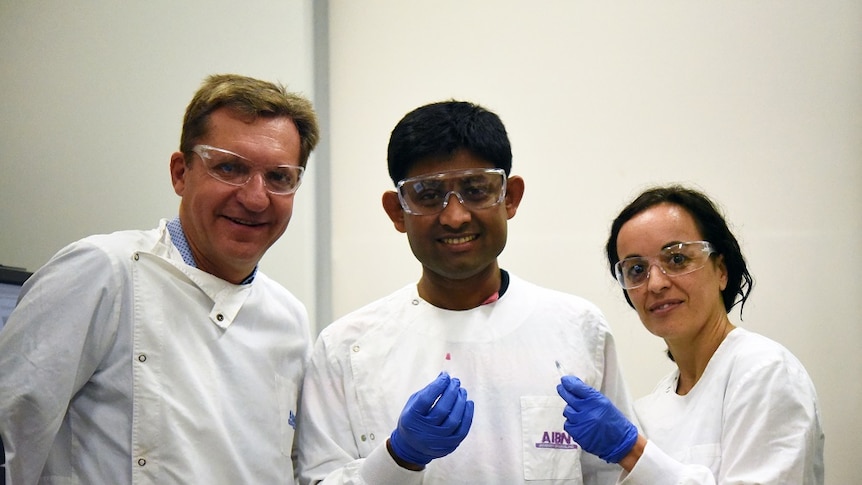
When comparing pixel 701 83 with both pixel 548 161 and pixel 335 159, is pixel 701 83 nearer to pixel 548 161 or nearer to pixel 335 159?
pixel 548 161

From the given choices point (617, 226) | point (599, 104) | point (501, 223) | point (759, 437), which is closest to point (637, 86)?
point (599, 104)

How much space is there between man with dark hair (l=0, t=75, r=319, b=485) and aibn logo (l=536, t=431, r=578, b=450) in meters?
0.61

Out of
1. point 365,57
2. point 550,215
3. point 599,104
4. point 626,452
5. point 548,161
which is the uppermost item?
point 365,57

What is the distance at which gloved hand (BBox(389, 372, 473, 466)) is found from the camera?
4.36ft

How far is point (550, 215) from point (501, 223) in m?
1.28

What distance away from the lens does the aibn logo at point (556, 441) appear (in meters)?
1.49

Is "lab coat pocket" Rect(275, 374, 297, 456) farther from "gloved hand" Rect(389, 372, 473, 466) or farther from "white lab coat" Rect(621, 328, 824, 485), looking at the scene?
"white lab coat" Rect(621, 328, 824, 485)

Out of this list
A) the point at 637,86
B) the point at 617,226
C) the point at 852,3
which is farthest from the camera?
the point at 637,86

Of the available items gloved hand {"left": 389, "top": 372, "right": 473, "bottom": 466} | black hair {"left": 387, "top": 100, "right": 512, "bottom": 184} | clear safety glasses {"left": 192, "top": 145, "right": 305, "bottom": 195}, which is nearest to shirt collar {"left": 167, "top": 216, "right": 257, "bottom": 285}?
clear safety glasses {"left": 192, "top": 145, "right": 305, "bottom": 195}

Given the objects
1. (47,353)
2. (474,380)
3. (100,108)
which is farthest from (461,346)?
(100,108)

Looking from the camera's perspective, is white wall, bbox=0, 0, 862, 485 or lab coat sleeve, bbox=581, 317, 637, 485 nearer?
lab coat sleeve, bbox=581, 317, 637, 485

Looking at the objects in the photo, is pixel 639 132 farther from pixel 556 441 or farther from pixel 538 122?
pixel 556 441

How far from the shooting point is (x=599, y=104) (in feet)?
9.04

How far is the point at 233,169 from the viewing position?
5.14ft
